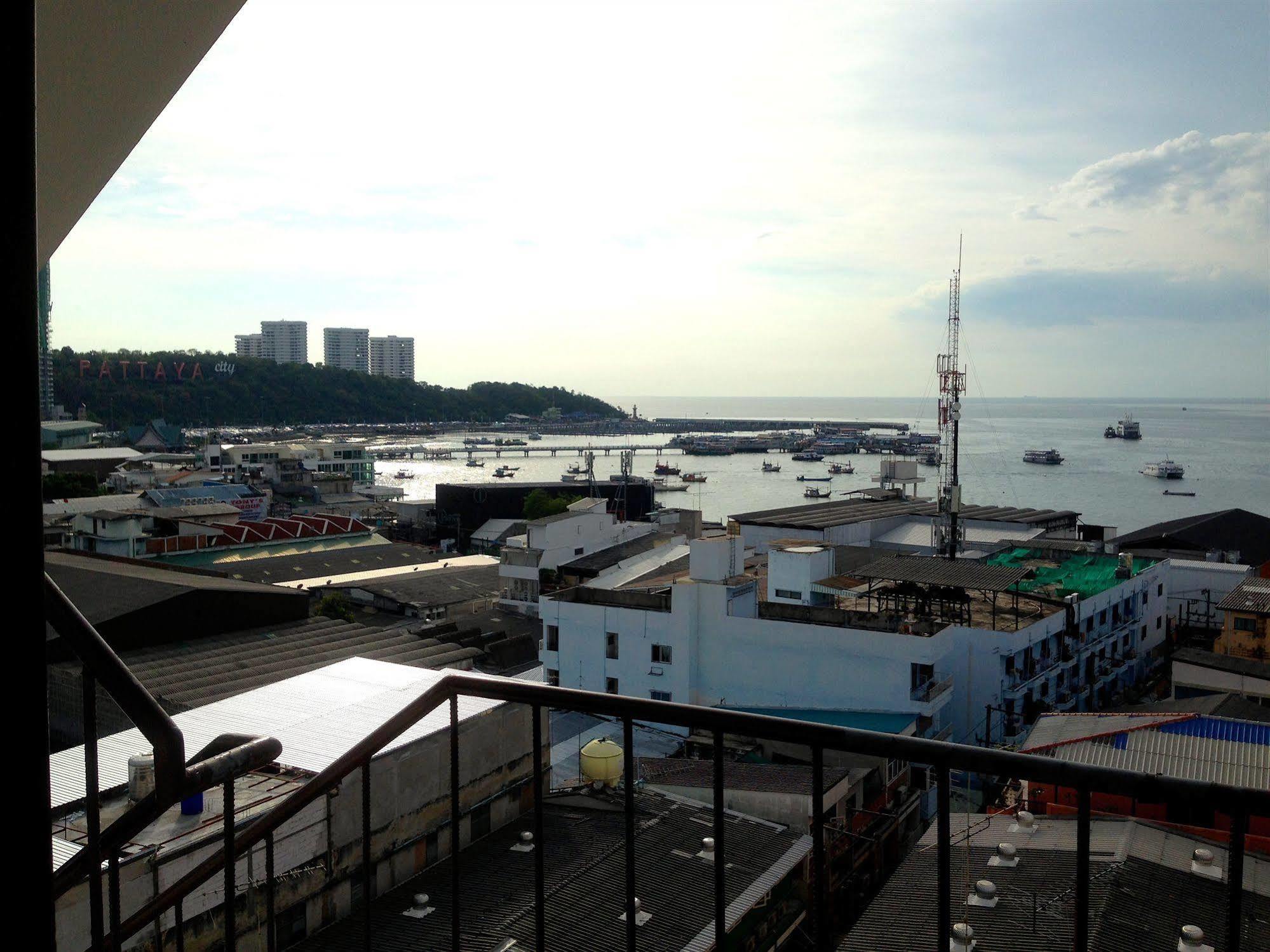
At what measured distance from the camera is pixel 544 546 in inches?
480

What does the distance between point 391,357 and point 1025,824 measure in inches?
2869

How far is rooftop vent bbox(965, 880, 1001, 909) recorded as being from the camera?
313 centimetres

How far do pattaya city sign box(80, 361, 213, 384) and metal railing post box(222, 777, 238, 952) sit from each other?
1843 inches

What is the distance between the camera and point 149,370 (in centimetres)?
4459

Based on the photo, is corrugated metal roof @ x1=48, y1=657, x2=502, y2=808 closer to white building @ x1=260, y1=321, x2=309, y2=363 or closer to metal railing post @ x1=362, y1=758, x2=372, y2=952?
metal railing post @ x1=362, y1=758, x2=372, y2=952

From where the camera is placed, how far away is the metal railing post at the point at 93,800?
0.74 meters

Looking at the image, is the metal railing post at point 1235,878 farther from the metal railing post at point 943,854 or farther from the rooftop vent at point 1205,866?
the rooftop vent at point 1205,866

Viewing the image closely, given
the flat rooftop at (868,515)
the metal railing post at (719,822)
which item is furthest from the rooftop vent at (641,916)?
the flat rooftop at (868,515)

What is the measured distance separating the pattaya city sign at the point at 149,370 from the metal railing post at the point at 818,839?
155 feet

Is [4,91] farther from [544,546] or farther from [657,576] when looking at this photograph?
[544,546]

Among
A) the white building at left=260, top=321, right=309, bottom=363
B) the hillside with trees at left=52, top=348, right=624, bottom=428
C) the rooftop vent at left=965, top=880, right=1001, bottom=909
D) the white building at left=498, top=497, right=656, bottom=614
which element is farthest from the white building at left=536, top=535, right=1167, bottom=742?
the white building at left=260, top=321, right=309, bottom=363

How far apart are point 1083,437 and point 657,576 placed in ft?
187

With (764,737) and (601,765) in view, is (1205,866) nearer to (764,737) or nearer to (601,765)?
(601,765)

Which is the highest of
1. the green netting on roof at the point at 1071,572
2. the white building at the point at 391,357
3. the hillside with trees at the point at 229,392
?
the white building at the point at 391,357
